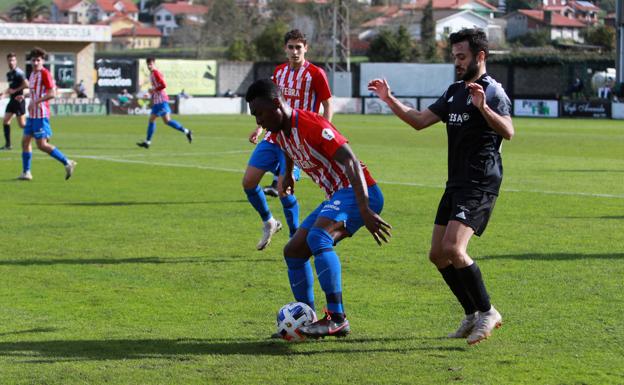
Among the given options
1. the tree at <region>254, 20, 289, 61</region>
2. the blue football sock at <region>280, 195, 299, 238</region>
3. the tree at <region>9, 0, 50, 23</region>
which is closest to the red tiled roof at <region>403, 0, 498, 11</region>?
the tree at <region>254, 20, 289, 61</region>

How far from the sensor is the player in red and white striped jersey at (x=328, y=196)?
728 centimetres

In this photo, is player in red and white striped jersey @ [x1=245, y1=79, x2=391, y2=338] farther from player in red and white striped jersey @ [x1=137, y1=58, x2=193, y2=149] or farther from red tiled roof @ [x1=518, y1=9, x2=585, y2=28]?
red tiled roof @ [x1=518, y1=9, x2=585, y2=28]

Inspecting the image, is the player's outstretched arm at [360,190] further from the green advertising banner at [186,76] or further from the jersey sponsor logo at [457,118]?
the green advertising banner at [186,76]

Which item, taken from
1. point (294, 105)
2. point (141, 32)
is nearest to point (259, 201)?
point (294, 105)

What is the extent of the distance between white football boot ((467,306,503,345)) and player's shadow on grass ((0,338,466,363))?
0.36ft

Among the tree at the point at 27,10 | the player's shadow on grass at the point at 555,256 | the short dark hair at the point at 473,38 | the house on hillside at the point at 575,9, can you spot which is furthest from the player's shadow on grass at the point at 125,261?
the tree at the point at 27,10

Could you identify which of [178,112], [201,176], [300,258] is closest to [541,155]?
[201,176]

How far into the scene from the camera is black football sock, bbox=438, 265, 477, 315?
777 centimetres

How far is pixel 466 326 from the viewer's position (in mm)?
7652

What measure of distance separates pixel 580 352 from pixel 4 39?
201 feet

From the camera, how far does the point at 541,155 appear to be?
27.3m

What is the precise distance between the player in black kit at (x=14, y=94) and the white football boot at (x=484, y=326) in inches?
699

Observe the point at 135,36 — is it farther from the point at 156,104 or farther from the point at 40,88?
the point at 40,88

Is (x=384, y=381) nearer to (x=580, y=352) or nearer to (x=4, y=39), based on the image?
(x=580, y=352)
